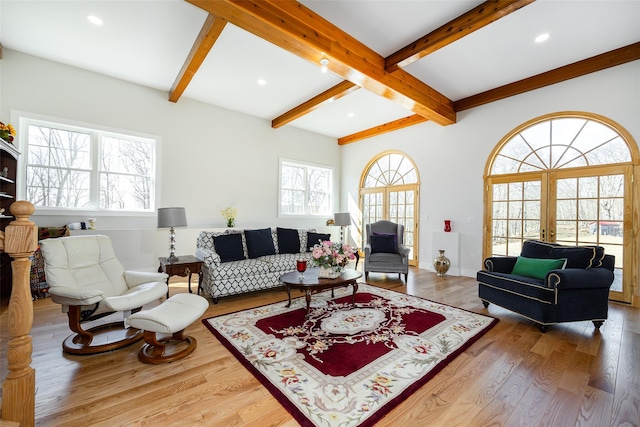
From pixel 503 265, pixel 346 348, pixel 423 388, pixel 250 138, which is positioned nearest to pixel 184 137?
pixel 250 138

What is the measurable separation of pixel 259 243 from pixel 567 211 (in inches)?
189

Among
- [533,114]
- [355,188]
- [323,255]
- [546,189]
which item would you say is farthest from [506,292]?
[355,188]

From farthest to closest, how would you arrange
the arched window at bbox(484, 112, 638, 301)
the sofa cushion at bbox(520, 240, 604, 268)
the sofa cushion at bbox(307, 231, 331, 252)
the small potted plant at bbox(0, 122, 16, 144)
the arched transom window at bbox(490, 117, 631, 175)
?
the sofa cushion at bbox(307, 231, 331, 252), the arched transom window at bbox(490, 117, 631, 175), the arched window at bbox(484, 112, 638, 301), the small potted plant at bbox(0, 122, 16, 144), the sofa cushion at bbox(520, 240, 604, 268)

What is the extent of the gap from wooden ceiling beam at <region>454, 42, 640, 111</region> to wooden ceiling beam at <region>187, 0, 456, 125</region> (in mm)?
1312

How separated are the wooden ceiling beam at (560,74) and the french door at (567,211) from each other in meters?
1.37

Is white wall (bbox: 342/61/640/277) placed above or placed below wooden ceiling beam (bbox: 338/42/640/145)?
below

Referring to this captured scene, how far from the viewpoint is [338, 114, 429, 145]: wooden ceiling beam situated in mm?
5887

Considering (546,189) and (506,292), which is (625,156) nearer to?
(546,189)

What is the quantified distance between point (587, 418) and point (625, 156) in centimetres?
391

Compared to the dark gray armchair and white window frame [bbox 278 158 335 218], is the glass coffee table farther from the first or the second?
white window frame [bbox 278 158 335 218]

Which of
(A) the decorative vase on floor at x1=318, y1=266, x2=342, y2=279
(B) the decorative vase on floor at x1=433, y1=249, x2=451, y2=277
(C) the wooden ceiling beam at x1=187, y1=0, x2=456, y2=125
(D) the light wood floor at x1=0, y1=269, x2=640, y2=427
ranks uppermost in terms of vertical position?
(C) the wooden ceiling beam at x1=187, y1=0, x2=456, y2=125

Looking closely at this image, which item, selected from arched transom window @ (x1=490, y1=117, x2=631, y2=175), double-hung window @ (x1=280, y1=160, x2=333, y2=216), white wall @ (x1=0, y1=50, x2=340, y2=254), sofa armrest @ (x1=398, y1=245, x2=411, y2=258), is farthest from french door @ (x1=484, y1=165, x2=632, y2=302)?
white wall @ (x1=0, y1=50, x2=340, y2=254)

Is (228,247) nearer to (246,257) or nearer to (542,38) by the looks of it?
(246,257)

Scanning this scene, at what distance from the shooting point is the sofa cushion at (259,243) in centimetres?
424
